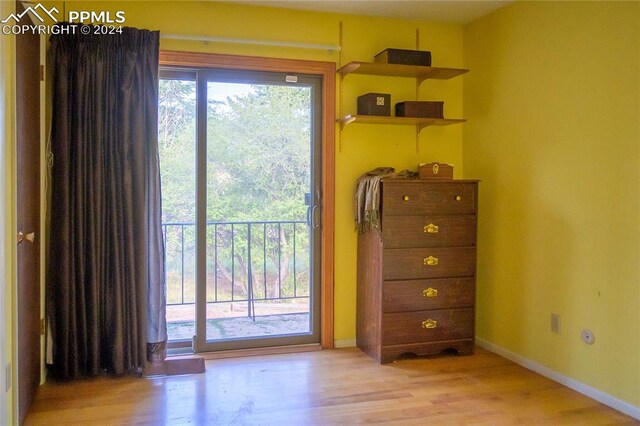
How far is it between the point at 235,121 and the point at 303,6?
2.94ft

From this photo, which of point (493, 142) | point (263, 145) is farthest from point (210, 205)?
point (493, 142)

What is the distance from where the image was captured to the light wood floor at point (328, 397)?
2504mm

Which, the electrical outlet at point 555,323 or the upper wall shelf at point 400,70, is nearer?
the electrical outlet at point 555,323

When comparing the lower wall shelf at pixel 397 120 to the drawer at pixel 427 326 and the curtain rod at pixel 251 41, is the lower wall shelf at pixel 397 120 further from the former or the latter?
the drawer at pixel 427 326

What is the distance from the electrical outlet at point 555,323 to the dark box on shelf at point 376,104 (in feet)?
5.42

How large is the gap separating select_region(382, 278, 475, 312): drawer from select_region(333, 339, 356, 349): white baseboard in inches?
21.5

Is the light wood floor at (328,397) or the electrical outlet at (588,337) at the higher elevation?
the electrical outlet at (588,337)

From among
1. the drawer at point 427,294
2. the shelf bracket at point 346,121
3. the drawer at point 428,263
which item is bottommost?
the drawer at point 427,294

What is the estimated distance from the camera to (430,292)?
3367 millimetres

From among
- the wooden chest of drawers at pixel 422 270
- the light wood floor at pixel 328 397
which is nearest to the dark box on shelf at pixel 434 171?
the wooden chest of drawers at pixel 422 270

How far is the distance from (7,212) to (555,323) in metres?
2.94

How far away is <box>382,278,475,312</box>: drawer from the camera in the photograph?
10.8 feet

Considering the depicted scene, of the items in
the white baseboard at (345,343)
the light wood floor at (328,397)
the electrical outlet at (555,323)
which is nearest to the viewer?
the light wood floor at (328,397)

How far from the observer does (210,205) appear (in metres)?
3.46
